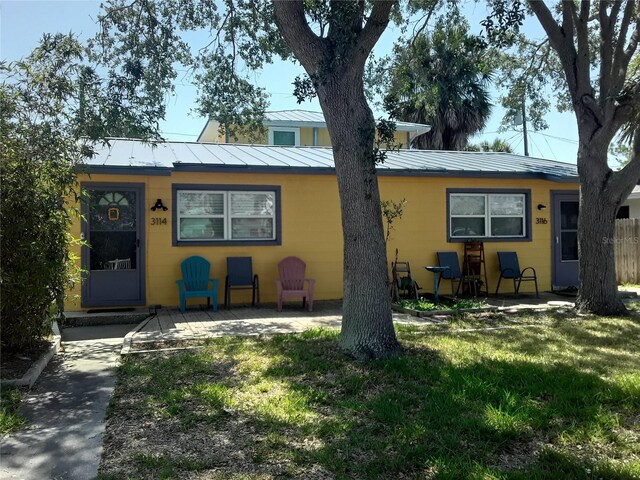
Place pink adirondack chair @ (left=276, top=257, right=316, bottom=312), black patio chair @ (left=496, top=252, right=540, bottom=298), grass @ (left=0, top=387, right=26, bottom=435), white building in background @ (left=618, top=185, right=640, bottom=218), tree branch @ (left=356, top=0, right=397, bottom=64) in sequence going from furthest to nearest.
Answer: white building in background @ (left=618, top=185, right=640, bottom=218) → black patio chair @ (left=496, top=252, right=540, bottom=298) → pink adirondack chair @ (left=276, top=257, right=316, bottom=312) → tree branch @ (left=356, top=0, right=397, bottom=64) → grass @ (left=0, top=387, right=26, bottom=435)

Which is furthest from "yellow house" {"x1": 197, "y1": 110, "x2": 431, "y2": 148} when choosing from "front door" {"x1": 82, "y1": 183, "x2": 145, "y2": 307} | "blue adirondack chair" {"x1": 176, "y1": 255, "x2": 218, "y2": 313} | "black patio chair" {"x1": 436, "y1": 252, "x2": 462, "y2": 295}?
"blue adirondack chair" {"x1": 176, "y1": 255, "x2": 218, "y2": 313}

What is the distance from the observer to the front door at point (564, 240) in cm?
1258

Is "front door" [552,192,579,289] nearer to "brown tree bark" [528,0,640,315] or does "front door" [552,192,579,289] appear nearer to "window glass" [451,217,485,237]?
"window glass" [451,217,485,237]

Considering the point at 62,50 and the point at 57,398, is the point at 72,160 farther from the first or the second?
the point at 57,398

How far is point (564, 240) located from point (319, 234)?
6.03 meters

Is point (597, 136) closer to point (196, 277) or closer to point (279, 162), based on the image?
point (279, 162)

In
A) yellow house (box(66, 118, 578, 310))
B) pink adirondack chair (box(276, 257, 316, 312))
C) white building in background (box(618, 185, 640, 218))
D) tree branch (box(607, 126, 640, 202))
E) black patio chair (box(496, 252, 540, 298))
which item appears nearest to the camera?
tree branch (box(607, 126, 640, 202))

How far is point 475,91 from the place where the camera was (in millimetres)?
26828

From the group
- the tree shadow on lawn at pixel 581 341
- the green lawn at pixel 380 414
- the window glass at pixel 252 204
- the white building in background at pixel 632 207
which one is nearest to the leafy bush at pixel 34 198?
the green lawn at pixel 380 414

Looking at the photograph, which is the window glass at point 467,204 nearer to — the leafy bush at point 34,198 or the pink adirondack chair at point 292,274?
the pink adirondack chair at point 292,274

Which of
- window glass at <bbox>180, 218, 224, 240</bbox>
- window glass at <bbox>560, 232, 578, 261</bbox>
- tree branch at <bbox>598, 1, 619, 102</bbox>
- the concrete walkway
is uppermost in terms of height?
tree branch at <bbox>598, 1, 619, 102</bbox>

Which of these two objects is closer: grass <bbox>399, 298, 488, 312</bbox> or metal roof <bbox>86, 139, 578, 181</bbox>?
grass <bbox>399, 298, 488, 312</bbox>

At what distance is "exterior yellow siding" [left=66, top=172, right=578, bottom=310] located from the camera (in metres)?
10.0

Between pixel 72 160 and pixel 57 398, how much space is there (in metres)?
3.04
